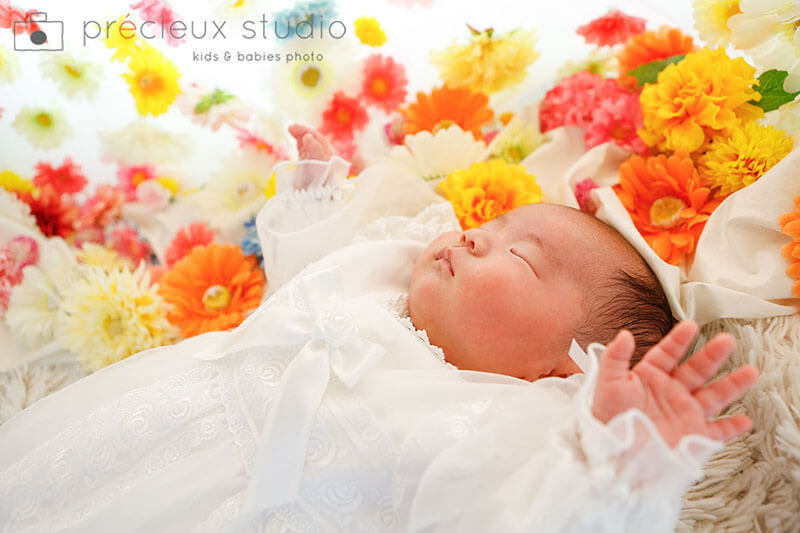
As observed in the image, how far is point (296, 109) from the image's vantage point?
177cm

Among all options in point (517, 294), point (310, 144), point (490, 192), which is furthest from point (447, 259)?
point (310, 144)

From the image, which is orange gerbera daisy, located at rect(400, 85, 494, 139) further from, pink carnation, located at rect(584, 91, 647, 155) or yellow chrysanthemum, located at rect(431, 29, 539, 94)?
pink carnation, located at rect(584, 91, 647, 155)

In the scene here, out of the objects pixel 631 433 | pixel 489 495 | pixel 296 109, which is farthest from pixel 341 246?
pixel 631 433

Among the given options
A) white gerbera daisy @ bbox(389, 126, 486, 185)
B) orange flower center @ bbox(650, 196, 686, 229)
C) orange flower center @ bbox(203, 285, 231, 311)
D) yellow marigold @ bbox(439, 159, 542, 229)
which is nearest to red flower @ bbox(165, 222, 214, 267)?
orange flower center @ bbox(203, 285, 231, 311)

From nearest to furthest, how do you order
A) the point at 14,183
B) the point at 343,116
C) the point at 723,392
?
the point at 723,392 < the point at 14,183 < the point at 343,116

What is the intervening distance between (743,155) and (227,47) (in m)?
1.31

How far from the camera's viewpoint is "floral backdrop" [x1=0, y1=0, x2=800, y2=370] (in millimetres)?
1315

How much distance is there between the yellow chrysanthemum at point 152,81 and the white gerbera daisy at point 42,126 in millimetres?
210

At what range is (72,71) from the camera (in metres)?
1.59

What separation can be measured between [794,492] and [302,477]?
0.78m

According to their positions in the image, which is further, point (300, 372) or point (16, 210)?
point (16, 210)

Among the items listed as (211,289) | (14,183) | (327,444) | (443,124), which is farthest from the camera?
(443,124)

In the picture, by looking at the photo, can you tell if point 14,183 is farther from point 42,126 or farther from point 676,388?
point 676,388

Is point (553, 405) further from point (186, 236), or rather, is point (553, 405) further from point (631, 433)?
point (186, 236)
